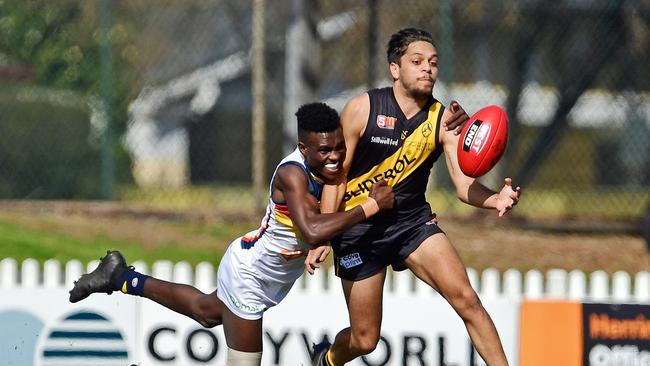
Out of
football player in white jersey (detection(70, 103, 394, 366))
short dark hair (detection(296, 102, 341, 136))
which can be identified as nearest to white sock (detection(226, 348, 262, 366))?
football player in white jersey (detection(70, 103, 394, 366))

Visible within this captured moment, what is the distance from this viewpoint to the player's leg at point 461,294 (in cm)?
664

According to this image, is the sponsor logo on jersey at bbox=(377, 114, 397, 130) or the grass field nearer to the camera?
the sponsor logo on jersey at bbox=(377, 114, 397, 130)

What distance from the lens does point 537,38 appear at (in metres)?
12.9

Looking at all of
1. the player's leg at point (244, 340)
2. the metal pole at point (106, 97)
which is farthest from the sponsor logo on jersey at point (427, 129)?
the metal pole at point (106, 97)

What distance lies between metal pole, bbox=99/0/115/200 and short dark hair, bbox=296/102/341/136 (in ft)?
21.3

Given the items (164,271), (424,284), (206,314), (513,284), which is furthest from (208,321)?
(513,284)

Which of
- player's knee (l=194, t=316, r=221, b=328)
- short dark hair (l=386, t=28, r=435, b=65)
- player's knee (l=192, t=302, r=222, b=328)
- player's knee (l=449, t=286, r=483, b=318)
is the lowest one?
player's knee (l=194, t=316, r=221, b=328)

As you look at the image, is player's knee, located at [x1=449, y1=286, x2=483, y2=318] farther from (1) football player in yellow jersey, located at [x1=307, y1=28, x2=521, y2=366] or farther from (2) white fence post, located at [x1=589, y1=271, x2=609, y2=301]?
(2) white fence post, located at [x1=589, y1=271, x2=609, y2=301]

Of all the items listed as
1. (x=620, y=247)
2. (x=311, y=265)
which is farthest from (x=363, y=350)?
(x=620, y=247)

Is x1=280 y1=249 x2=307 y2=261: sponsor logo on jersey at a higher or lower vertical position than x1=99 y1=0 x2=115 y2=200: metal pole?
lower

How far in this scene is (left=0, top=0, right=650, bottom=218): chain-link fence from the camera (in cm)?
1251

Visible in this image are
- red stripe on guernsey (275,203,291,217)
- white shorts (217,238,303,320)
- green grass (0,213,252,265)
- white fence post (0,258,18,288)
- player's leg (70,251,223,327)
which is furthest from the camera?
green grass (0,213,252,265)

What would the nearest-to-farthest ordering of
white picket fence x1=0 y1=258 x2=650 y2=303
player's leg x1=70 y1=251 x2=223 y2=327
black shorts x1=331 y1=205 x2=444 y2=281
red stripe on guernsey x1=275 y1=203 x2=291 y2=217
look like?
1. red stripe on guernsey x1=275 y1=203 x2=291 y2=217
2. black shorts x1=331 y1=205 x2=444 y2=281
3. player's leg x1=70 y1=251 x2=223 y2=327
4. white picket fence x1=0 y1=258 x2=650 y2=303

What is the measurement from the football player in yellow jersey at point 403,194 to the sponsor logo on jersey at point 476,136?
254 mm
